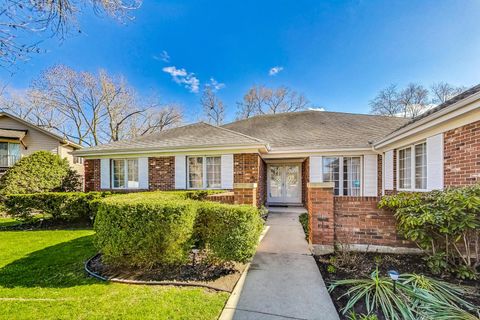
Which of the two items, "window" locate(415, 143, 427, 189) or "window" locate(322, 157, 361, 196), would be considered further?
"window" locate(322, 157, 361, 196)

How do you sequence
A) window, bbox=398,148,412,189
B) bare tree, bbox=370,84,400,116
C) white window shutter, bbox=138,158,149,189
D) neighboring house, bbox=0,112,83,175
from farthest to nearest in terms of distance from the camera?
bare tree, bbox=370,84,400,116, neighboring house, bbox=0,112,83,175, white window shutter, bbox=138,158,149,189, window, bbox=398,148,412,189

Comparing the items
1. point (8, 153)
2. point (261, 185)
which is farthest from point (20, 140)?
point (261, 185)

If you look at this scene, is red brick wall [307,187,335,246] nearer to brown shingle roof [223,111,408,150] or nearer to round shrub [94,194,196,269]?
round shrub [94,194,196,269]

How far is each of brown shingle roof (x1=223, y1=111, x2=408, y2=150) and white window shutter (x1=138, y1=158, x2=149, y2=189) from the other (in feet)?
19.5

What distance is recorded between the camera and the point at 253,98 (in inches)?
1086

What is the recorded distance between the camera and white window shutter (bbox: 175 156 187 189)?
32.5ft

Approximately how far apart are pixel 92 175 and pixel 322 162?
1160 cm

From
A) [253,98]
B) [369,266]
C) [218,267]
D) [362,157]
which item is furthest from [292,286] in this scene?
[253,98]

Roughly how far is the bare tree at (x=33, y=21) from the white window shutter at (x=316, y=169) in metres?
8.51

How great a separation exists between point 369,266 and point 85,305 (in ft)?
15.4

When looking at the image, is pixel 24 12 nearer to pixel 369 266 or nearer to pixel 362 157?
pixel 369 266

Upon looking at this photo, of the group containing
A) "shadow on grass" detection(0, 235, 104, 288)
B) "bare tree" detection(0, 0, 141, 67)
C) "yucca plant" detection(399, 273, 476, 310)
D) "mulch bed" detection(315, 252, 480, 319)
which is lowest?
"shadow on grass" detection(0, 235, 104, 288)

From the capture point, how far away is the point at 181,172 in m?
9.94

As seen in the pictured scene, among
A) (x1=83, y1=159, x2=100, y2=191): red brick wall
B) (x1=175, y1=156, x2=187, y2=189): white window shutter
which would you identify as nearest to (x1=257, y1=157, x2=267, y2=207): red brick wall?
(x1=175, y1=156, x2=187, y2=189): white window shutter
